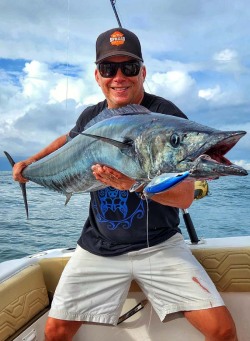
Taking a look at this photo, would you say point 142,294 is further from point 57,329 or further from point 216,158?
point 216,158

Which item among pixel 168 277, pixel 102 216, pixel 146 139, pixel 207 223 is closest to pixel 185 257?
pixel 168 277

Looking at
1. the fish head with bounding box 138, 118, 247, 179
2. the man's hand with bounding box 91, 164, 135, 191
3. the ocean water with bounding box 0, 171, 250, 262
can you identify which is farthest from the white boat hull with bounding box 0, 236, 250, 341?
the ocean water with bounding box 0, 171, 250, 262

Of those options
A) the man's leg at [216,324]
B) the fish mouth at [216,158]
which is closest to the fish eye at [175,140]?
the fish mouth at [216,158]

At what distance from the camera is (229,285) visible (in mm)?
3105

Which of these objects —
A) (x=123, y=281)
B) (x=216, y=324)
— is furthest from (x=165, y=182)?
(x=123, y=281)

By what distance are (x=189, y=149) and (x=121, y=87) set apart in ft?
3.70

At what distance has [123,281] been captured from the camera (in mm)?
2855

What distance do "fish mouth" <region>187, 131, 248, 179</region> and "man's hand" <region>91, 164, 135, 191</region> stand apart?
0.53 metres

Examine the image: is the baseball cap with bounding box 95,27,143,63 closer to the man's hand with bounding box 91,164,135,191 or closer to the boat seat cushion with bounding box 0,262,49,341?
the man's hand with bounding box 91,164,135,191

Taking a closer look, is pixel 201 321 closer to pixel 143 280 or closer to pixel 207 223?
pixel 143 280

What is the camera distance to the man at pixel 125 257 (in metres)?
2.71

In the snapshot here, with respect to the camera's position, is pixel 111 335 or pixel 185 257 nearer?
pixel 185 257

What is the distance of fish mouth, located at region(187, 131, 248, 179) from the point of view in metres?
1.57

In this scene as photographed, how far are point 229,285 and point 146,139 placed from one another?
5.48 ft
